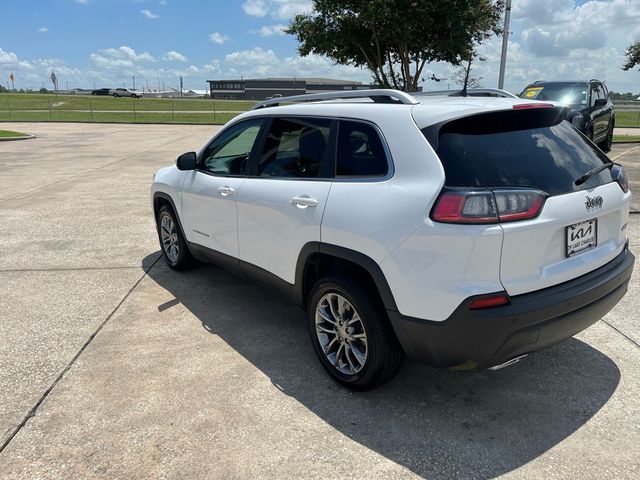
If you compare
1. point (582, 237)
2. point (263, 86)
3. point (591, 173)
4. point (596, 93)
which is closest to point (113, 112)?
point (596, 93)

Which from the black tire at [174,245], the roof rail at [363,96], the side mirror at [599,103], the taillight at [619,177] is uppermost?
the side mirror at [599,103]

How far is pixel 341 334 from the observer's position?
3.21 meters

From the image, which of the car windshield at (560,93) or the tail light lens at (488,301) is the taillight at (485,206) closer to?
the tail light lens at (488,301)

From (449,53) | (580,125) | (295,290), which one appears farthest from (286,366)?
(449,53)

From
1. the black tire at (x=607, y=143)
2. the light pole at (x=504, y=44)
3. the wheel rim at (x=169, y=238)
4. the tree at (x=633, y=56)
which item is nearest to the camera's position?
the wheel rim at (x=169, y=238)

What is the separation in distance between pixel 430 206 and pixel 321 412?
135 cm

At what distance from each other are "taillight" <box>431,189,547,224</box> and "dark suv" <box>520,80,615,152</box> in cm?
971

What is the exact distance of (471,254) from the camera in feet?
8.09

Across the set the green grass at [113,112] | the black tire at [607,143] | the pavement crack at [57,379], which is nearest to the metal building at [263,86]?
the green grass at [113,112]

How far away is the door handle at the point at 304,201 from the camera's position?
322 cm

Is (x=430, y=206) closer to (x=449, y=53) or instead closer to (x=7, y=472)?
(x=7, y=472)

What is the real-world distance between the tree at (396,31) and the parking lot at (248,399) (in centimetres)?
1222

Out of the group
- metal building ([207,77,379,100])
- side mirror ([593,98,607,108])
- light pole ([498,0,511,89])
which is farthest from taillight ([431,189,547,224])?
metal building ([207,77,379,100])

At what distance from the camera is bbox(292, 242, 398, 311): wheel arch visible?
2791 mm
